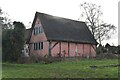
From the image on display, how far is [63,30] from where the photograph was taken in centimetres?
4897

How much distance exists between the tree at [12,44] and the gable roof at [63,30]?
609 centimetres

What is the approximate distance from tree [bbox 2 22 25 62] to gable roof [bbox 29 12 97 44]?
6088mm

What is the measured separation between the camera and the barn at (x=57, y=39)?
4528 cm

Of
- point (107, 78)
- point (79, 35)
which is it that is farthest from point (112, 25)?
point (107, 78)

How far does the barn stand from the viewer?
4528cm

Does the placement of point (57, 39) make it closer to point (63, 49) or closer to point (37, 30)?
point (63, 49)

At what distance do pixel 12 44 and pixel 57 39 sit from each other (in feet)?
29.8

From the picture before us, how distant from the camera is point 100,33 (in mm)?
68375

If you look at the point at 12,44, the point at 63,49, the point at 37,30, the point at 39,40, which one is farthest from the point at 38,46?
the point at 12,44

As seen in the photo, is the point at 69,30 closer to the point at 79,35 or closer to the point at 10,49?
the point at 79,35

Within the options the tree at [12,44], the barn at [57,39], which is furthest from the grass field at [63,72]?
the barn at [57,39]

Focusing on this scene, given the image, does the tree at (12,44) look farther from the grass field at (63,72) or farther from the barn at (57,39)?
the grass field at (63,72)

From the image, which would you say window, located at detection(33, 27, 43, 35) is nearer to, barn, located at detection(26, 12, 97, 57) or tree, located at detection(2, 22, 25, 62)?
barn, located at detection(26, 12, 97, 57)

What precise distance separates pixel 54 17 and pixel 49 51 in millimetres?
9093
